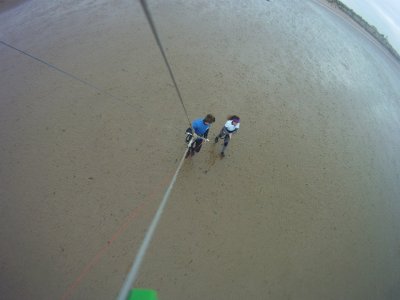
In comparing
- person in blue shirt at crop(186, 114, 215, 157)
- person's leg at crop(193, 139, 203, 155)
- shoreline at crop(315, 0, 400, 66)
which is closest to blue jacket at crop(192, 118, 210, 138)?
person in blue shirt at crop(186, 114, 215, 157)

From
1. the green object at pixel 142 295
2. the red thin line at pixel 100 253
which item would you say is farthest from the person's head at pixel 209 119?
the green object at pixel 142 295

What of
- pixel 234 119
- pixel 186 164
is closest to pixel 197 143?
pixel 186 164

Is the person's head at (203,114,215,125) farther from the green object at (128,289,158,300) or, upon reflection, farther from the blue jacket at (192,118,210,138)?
the green object at (128,289,158,300)

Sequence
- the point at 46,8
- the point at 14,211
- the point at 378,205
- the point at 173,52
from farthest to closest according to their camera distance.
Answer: the point at 46,8 → the point at 173,52 → the point at 378,205 → the point at 14,211

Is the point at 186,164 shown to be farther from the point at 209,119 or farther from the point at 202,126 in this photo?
the point at 209,119

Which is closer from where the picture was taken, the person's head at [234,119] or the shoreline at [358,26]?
the person's head at [234,119]

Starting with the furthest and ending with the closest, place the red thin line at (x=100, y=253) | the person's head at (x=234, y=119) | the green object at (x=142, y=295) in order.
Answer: the person's head at (x=234, y=119) → the red thin line at (x=100, y=253) → the green object at (x=142, y=295)

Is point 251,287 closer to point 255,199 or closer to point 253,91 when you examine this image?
point 255,199

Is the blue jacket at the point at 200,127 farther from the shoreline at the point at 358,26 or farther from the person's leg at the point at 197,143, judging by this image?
the shoreline at the point at 358,26

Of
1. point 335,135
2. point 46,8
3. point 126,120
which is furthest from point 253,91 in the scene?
point 46,8
